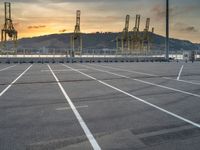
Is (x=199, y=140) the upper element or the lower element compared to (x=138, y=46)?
lower

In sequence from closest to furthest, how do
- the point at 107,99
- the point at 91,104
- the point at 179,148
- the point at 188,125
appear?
the point at 179,148 → the point at 188,125 → the point at 91,104 → the point at 107,99

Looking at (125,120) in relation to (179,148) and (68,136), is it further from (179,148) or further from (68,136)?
(179,148)

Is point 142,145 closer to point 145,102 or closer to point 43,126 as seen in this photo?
point 43,126

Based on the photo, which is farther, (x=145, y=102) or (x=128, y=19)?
(x=128, y=19)

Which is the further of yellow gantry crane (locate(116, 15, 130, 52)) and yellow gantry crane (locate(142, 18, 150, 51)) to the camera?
yellow gantry crane (locate(142, 18, 150, 51))

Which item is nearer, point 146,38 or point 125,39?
point 125,39

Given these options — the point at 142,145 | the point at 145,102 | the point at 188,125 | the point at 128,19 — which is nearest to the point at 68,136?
the point at 142,145

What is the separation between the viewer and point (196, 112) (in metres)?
8.08

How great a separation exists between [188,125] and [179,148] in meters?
1.73

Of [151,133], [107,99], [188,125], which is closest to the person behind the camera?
[151,133]

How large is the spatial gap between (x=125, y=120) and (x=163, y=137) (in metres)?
1.56

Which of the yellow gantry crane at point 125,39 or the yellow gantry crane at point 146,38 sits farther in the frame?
the yellow gantry crane at point 146,38

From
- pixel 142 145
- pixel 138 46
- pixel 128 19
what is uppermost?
pixel 128 19

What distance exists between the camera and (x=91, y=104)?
30.8ft
